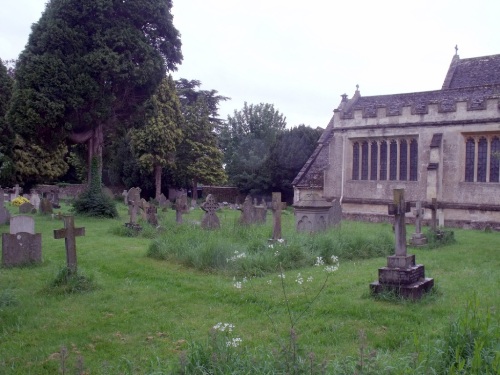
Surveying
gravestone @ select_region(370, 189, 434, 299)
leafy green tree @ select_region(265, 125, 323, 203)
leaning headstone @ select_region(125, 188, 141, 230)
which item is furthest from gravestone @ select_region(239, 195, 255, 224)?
leafy green tree @ select_region(265, 125, 323, 203)

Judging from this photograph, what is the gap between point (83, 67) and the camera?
21812 millimetres

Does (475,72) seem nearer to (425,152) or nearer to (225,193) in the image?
(425,152)

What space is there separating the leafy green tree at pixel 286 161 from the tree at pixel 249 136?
4184 millimetres

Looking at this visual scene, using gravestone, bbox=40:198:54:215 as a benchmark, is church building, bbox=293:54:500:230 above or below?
above

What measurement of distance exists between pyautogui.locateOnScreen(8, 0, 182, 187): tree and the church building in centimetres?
978

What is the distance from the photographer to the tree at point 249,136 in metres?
44.4

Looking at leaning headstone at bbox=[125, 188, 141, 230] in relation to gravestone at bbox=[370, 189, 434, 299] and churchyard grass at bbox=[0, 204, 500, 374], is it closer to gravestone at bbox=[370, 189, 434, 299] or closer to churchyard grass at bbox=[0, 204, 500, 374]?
churchyard grass at bbox=[0, 204, 500, 374]

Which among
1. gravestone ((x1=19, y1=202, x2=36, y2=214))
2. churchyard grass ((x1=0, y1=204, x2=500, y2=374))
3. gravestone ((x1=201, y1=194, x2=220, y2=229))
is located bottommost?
churchyard grass ((x1=0, y1=204, x2=500, y2=374))

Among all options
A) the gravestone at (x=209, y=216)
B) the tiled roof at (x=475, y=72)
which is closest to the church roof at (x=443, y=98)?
the tiled roof at (x=475, y=72)

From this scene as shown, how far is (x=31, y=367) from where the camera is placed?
4977 millimetres

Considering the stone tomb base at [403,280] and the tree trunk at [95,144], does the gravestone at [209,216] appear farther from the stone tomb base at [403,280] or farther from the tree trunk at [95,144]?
the tree trunk at [95,144]

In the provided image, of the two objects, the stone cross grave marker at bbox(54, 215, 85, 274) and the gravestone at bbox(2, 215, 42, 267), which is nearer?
the stone cross grave marker at bbox(54, 215, 85, 274)

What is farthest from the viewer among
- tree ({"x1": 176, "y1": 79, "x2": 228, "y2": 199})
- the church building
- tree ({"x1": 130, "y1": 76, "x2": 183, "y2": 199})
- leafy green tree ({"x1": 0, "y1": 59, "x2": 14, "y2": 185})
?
tree ({"x1": 176, "y1": 79, "x2": 228, "y2": 199})

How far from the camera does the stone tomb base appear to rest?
7.36 m
